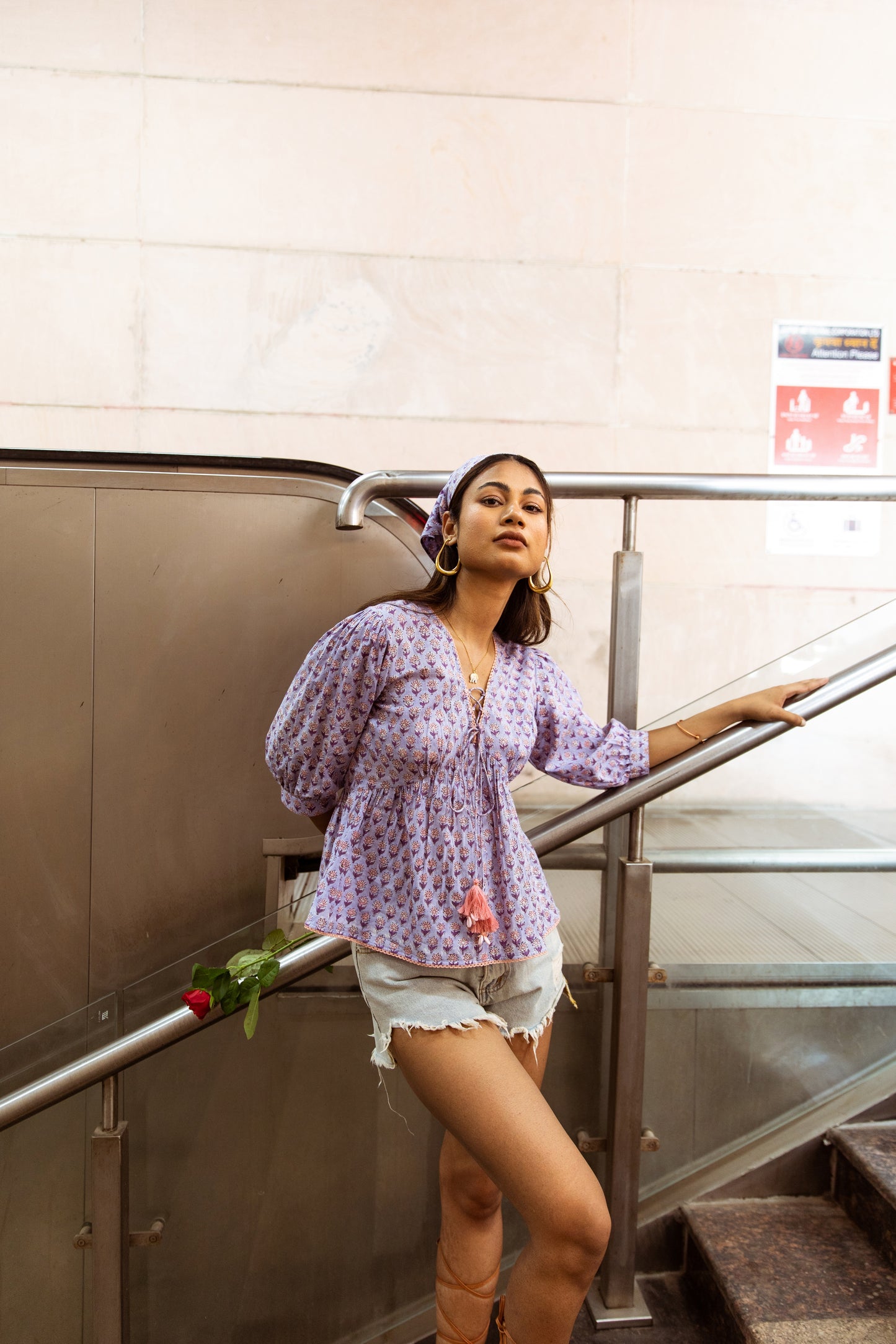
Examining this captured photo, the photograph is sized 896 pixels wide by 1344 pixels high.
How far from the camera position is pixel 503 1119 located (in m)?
1.03

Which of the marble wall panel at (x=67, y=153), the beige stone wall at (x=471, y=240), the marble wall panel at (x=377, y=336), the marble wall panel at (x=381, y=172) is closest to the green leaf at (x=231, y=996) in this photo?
the beige stone wall at (x=471, y=240)

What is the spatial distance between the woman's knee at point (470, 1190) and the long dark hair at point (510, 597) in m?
0.81

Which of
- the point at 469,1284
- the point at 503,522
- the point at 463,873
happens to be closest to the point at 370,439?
the point at 503,522

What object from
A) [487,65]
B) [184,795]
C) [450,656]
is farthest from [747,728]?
[487,65]

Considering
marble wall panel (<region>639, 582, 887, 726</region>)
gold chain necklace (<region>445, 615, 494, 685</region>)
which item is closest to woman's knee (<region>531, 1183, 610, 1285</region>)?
gold chain necklace (<region>445, 615, 494, 685</region>)

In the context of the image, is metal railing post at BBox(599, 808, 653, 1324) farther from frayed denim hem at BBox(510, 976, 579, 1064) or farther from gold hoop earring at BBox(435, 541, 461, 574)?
gold hoop earring at BBox(435, 541, 461, 574)

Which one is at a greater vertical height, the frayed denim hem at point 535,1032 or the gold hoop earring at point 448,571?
the gold hoop earring at point 448,571

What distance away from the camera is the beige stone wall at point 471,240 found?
294 cm

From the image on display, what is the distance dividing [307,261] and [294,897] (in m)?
2.37

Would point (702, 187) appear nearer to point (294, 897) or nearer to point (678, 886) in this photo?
point (678, 886)

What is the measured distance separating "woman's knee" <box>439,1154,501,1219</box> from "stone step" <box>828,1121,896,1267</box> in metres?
0.75

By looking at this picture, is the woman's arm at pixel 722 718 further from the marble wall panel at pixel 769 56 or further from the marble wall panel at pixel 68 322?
the marble wall panel at pixel 769 56

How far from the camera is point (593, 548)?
321cm

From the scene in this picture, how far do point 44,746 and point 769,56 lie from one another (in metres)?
3.50
